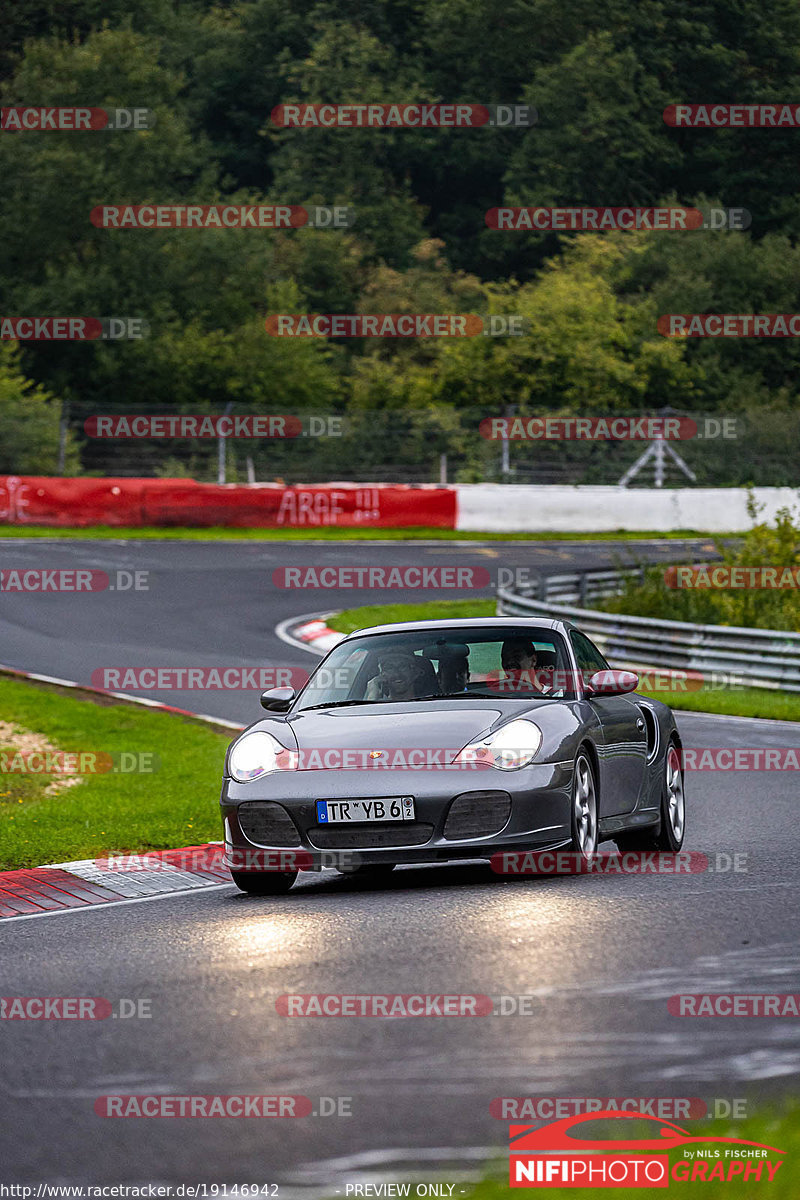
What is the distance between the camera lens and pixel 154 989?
6758mm

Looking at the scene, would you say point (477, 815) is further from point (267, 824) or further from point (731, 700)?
Answer: point (731, 700)

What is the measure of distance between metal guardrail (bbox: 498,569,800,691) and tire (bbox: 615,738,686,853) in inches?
325

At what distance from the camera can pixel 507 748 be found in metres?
8.79

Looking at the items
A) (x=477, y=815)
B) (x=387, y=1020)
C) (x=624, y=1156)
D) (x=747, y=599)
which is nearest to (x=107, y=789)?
(x=477, y=815)

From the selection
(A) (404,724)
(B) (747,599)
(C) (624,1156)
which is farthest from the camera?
(B) (747,599)

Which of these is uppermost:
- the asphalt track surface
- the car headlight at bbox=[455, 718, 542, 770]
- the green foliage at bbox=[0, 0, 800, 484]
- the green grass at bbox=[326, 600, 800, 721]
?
Result: the green foliage at bbox=[0, 0, 800, 484]

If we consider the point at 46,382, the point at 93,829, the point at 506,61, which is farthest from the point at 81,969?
the point at 506,61

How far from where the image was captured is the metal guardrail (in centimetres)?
2088

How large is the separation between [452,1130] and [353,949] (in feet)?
7.83

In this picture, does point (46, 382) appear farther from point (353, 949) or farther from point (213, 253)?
point (353, 949)

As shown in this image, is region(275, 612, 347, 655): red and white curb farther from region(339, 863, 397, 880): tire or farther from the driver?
the driver

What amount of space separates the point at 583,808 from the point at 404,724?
1.01 m

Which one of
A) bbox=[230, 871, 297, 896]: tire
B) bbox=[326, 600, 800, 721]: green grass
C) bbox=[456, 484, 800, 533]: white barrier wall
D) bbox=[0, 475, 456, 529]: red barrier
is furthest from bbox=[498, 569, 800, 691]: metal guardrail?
bbox=[456, 484, 800, 533]: white barrier wall

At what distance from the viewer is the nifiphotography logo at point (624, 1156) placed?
4.44 m
